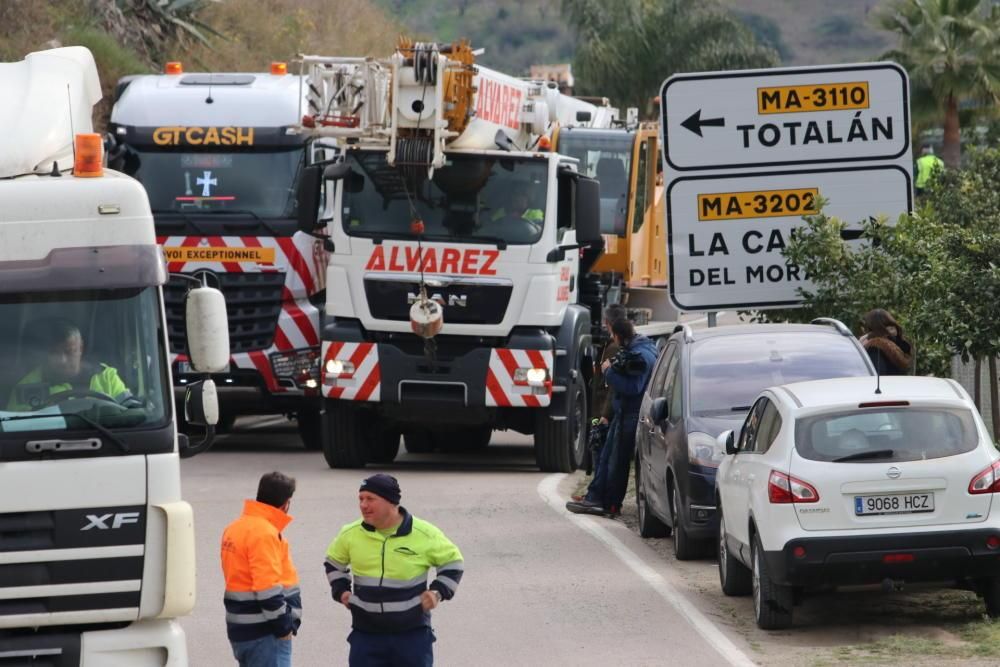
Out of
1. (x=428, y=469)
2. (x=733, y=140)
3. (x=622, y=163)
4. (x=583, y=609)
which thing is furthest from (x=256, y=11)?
(x=583, y=609)

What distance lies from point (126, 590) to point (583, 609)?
13.9 ft

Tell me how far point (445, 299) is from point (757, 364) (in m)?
5.48

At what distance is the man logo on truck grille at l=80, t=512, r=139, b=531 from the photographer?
8.27 meters

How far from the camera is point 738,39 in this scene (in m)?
57.7

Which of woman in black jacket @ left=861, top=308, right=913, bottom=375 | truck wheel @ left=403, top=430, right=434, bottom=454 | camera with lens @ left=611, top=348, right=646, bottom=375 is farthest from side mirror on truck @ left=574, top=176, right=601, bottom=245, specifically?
woman in black jacket @ left=861, top=308, right=913, bottom=375

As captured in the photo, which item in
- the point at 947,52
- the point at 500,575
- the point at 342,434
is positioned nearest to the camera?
the point at 500,575

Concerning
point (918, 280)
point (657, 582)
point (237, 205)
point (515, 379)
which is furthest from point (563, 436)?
Answer: point (657, 582)

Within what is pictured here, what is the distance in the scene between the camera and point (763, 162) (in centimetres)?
1681

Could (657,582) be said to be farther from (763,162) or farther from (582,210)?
(582,210)

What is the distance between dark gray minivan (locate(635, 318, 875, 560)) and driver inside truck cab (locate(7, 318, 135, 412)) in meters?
5.71

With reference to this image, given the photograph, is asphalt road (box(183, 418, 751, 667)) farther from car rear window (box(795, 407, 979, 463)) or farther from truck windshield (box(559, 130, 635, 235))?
truck windshield (box(559, 130, 635, 235))

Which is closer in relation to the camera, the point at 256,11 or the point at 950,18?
the point at 950,18

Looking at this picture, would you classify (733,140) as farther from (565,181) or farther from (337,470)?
(337,470)

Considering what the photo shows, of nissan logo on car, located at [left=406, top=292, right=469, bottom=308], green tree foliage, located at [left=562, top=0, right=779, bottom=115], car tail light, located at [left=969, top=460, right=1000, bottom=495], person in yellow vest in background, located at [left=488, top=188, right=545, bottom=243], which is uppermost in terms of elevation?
green tree foliage, located at [left=562, top=0, right=779, bottom=115]
